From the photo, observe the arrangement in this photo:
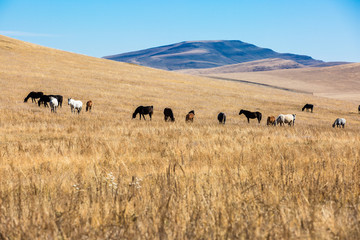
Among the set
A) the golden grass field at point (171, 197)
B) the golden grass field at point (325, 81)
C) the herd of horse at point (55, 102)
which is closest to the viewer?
the golden grass field at point (171, 197)

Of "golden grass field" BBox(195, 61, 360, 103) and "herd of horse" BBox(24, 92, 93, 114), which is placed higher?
"golden grass field" BBox(195, 61, 360, 103)

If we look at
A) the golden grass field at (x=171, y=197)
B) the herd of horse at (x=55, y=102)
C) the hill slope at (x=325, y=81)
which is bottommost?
the herd of horse at (x=55, y=102)

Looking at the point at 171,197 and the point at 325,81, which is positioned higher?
the point at 325,81

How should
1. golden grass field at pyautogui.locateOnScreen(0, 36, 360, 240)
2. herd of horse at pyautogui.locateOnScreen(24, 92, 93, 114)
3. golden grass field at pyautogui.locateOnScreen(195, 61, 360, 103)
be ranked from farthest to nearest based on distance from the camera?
golden grass field at pyautogui.locateOnScreen(195, 61, 360, 103) < herd of horse at pyautogui.locateOnScreen(24, 92, 93, 114) < golden grass field at pyautogui.locateOnScreen(0, 36, 360, 240)

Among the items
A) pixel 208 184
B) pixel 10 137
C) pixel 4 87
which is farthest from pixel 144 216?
pixel 4 87

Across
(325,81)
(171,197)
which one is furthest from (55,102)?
(325,81)

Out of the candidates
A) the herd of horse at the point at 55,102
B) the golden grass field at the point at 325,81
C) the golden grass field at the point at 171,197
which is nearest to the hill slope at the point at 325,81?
the golden grass field at the point at 325,81

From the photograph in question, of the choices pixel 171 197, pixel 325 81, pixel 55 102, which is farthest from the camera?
pixel 325 81

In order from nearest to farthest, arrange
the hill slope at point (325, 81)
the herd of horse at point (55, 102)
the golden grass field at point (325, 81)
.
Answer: the herd of horse at point (55, 102) → the hill slope at point (325, 81) → the golden grass field at point (325, 81)

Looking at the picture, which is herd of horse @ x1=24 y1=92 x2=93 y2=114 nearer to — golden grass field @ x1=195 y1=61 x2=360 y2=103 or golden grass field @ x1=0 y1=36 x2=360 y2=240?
golden grass field @ x1=0 y1=36 x2=360 y2=240

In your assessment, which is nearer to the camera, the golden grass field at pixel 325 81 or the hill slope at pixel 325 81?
the hill slope at pixel 325 81

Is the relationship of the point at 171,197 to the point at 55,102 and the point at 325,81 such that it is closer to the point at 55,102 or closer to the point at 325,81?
the point at 55,102

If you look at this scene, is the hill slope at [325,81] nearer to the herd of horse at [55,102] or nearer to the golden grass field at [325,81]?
the golden grass field at [325,81]

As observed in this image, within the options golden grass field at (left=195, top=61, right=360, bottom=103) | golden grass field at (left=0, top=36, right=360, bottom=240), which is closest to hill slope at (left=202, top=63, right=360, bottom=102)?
golden grass field at (left=195, top=61, right=360, bottom=103)
